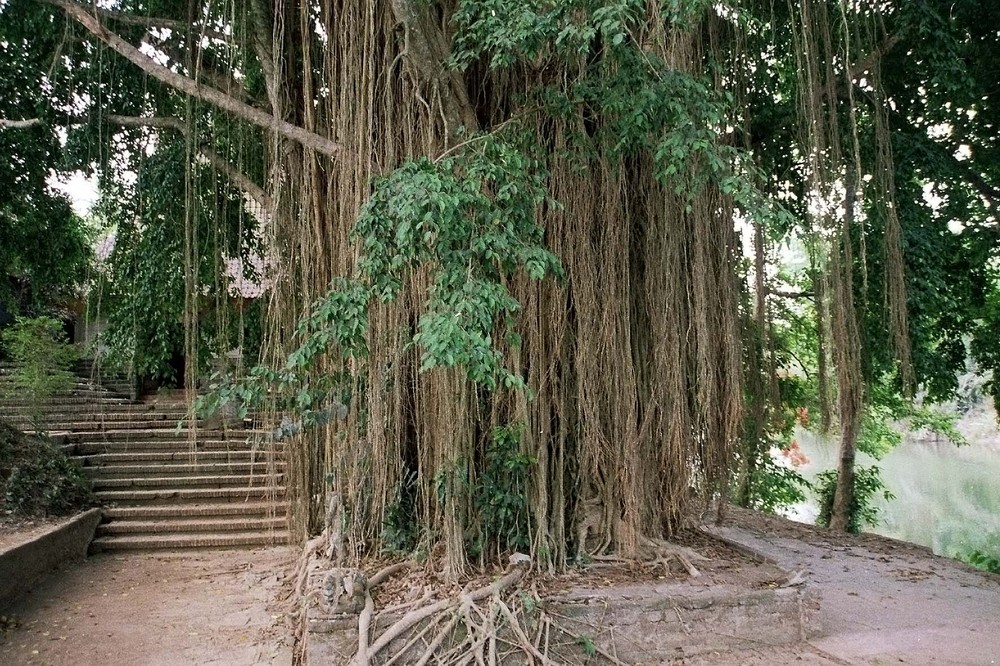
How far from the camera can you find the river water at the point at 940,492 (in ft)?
35.3

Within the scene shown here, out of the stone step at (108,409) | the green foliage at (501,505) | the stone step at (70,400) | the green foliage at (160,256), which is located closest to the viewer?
the green foliage at (501,505)

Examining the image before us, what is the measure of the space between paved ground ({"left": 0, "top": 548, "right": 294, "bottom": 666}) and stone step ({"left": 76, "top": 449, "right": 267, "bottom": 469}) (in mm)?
1597

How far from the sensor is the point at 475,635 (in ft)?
10.2

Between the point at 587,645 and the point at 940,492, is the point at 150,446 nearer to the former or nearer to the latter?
the point at 587,645

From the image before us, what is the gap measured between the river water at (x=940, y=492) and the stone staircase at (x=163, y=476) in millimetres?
5518

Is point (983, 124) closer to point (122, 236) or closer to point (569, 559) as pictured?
point (569, 559)

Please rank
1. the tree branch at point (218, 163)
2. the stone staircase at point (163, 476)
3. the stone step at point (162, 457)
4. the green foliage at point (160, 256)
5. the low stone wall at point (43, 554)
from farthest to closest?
the stone step at point (162, 457) → the stone staircase at point (163, 476) → the green foliage at point (160, 256) → the tree branch at point (218, 163) → the low stone wall at point (43, 554)

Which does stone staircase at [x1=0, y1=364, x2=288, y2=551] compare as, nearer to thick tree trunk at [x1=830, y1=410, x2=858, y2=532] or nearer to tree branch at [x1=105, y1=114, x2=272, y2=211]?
tree branch at [x1=105, y1=114, x2=272, y2=211]

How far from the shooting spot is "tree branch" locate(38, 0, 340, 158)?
3.81 meters

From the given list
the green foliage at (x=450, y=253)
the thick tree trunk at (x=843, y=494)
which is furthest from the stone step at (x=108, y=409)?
the thick tree trunk at (x=843, y=494)

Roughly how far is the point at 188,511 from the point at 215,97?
3.86 meters

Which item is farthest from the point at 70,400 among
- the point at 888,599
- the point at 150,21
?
the point at 888,599

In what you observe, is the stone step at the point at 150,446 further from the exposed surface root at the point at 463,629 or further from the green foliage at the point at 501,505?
the exposed surface root at the point at 463,629

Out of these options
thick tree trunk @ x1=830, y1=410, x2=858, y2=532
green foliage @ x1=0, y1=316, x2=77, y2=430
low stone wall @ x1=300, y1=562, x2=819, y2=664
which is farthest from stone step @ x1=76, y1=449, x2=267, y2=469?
thick tree trunk @ x1=830, y1=410, x2=858, y2=532
